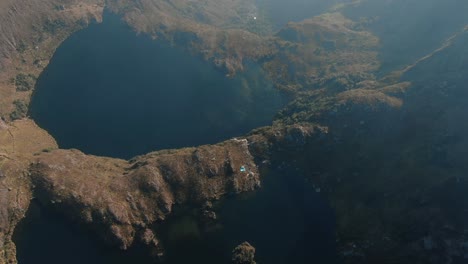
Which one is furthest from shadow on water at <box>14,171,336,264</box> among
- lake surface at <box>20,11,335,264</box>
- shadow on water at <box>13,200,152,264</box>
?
lake surface at <box>20,11,335,264</box>

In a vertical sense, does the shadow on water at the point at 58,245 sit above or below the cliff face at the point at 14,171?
below

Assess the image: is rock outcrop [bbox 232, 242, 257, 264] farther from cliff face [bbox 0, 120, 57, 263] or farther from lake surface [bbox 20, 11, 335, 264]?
cliff face [bbox 0, 120, 57, 263]

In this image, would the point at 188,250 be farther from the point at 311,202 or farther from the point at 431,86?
the point at 431,86

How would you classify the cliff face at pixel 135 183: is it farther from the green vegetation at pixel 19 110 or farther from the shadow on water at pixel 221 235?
the green vegetation at pixel 19 110

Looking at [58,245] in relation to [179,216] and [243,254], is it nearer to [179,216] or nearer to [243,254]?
[179,216]

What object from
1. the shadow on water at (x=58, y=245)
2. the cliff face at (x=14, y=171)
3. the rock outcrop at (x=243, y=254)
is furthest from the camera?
the cliff face at (x=14, y=171)

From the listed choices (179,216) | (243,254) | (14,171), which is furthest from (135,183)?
(243,254)

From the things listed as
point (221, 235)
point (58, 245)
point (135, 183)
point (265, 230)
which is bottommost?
point (58, 245)

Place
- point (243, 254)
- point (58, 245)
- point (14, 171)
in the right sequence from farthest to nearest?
point (14, 171), point (58, 245), point (243, 254)

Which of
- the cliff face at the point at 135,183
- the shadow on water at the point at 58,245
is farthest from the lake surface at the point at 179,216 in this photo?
the cliff face at the point at 135,183
